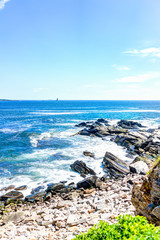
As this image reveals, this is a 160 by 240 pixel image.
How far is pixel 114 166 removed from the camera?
65.5ft

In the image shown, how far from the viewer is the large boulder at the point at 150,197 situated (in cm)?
746

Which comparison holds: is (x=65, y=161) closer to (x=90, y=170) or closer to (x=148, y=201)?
(x=90, y=170)

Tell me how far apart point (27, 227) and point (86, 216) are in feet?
11.8

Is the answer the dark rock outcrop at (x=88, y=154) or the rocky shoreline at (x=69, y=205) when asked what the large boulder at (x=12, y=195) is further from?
the dark rock outcrop at (x=88, y=154)

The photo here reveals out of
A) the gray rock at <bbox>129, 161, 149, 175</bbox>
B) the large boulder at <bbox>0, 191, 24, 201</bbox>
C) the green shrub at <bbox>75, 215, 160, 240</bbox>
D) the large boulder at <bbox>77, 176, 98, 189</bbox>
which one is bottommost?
the large boulder at <bbox>0, 191, 24, 201</bbox>

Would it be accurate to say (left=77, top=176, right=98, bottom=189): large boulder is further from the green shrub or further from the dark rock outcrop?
the green shrub

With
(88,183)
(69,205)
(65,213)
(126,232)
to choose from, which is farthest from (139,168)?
(126,232)

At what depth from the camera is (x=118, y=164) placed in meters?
20.3

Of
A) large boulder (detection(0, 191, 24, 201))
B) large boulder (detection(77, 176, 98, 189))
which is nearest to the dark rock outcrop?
large boulder (detection(77, 176, 98, 189))

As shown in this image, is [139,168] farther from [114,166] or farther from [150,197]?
[150,197]

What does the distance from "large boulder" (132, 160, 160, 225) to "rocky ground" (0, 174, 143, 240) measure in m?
2.06

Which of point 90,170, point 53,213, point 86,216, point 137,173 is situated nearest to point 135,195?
point 86,216

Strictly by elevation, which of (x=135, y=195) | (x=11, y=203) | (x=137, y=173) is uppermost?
(x=135, y=195)

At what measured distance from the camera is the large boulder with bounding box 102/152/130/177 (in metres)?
18.9
